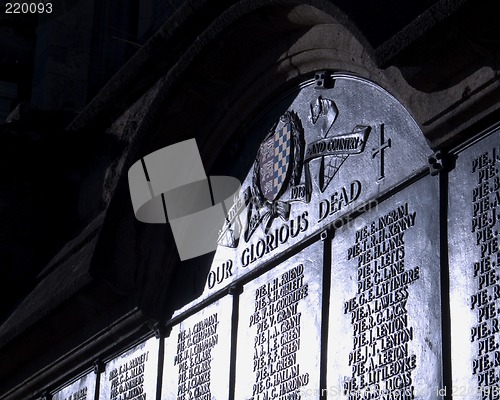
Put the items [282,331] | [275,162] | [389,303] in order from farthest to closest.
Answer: [275,162] → [282,331] → [389,303]

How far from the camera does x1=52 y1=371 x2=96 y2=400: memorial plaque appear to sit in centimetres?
987

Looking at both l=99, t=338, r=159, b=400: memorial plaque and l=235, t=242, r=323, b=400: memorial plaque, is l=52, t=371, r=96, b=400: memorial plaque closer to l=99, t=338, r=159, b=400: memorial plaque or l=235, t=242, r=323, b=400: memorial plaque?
l=99, t=338, r=159, b=400: memorial plaque

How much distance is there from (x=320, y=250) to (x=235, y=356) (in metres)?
0.95

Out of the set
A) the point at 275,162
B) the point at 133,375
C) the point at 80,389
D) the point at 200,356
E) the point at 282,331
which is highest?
the point at 275,162

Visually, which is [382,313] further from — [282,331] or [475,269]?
[282,331]

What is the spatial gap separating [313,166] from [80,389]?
311 cm

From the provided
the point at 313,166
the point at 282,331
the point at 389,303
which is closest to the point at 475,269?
the point at 389,303

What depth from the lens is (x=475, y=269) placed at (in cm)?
618

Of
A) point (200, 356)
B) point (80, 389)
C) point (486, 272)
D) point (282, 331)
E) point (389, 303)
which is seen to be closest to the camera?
point (486, 272)

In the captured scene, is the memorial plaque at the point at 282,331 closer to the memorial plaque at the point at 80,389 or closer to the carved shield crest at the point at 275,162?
the carved shield crest at the point at 275,162

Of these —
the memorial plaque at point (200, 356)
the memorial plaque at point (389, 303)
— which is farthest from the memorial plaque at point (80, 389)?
the memorial plaque at point (389, 303)

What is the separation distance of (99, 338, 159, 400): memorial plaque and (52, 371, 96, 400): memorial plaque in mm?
161

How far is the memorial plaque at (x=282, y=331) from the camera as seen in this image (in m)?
7.31

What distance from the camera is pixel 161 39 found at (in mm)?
9609
